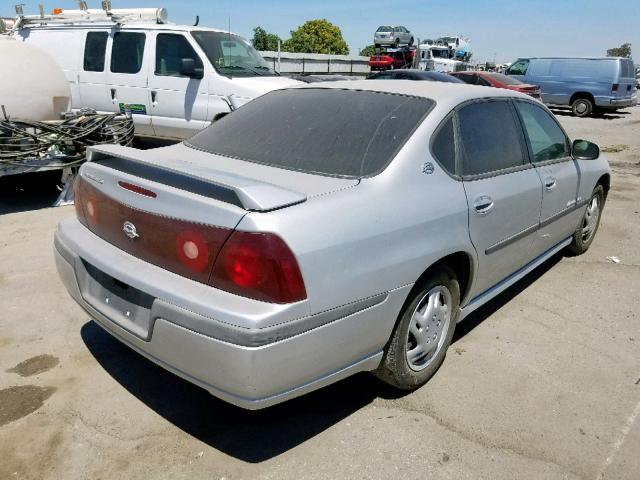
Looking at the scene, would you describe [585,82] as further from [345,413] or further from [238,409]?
[238,409]

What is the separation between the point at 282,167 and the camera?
8.96ft

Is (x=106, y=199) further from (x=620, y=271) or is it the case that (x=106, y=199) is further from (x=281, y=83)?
(x=281, y=83)

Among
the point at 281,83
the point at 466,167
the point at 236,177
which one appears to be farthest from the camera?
the point at 281,83

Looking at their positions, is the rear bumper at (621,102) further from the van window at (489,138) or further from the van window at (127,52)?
the van window at (489,138)

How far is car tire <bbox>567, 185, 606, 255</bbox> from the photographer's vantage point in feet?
16.2

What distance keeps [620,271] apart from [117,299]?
4.28 metres

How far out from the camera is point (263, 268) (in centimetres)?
203

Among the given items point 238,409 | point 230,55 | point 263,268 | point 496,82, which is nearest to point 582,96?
point 496,82

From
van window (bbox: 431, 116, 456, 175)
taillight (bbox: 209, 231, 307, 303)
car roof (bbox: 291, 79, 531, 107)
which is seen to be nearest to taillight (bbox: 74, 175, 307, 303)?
taillight (bbox: 209, 231, 307, 303)

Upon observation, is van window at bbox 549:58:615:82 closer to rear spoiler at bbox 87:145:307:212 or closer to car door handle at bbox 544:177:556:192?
car door handle at bbox 544:177:556:192

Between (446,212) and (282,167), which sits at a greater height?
(282,167)

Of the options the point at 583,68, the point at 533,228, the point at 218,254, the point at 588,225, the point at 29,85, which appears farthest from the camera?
the point at 583,68

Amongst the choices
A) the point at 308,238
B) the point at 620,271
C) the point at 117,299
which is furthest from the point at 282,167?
the point at 620,271

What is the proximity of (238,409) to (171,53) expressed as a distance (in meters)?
6.43
